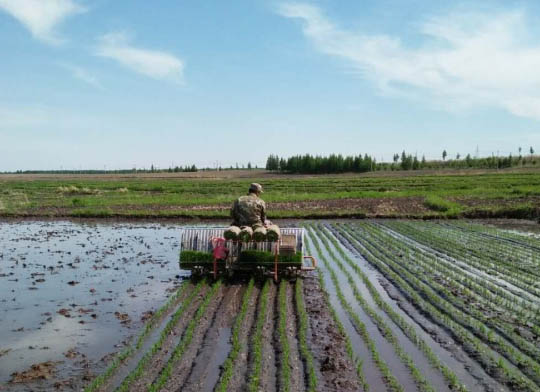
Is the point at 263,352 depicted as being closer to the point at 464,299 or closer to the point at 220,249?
the point at 220,249

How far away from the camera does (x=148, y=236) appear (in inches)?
867

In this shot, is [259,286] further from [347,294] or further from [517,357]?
[517,357]

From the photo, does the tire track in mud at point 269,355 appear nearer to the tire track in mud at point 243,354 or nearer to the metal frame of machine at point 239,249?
the tire track in mud at point 243,354

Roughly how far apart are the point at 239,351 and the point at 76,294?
5319 millimetres

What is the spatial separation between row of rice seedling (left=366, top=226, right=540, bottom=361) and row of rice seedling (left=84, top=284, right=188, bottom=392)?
5.35 meters

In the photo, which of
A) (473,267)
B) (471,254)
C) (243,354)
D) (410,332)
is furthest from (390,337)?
(471,254)

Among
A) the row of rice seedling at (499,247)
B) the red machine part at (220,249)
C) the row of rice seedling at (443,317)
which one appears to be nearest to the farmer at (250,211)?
the red machine part at (220,249)

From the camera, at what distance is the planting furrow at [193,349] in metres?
6.29

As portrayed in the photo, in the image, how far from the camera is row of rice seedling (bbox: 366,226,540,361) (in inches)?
317

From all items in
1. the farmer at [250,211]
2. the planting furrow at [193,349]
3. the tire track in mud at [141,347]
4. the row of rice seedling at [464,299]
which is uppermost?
the farmer at [250,211]

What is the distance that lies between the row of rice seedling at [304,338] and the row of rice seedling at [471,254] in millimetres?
4763

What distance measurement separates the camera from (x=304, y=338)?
8.00 m

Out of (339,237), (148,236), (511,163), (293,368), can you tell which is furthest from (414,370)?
(511,163)

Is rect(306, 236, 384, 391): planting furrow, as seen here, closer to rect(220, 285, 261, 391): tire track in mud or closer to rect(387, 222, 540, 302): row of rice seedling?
rect(220, 285, 261, 391): tire track in mud
